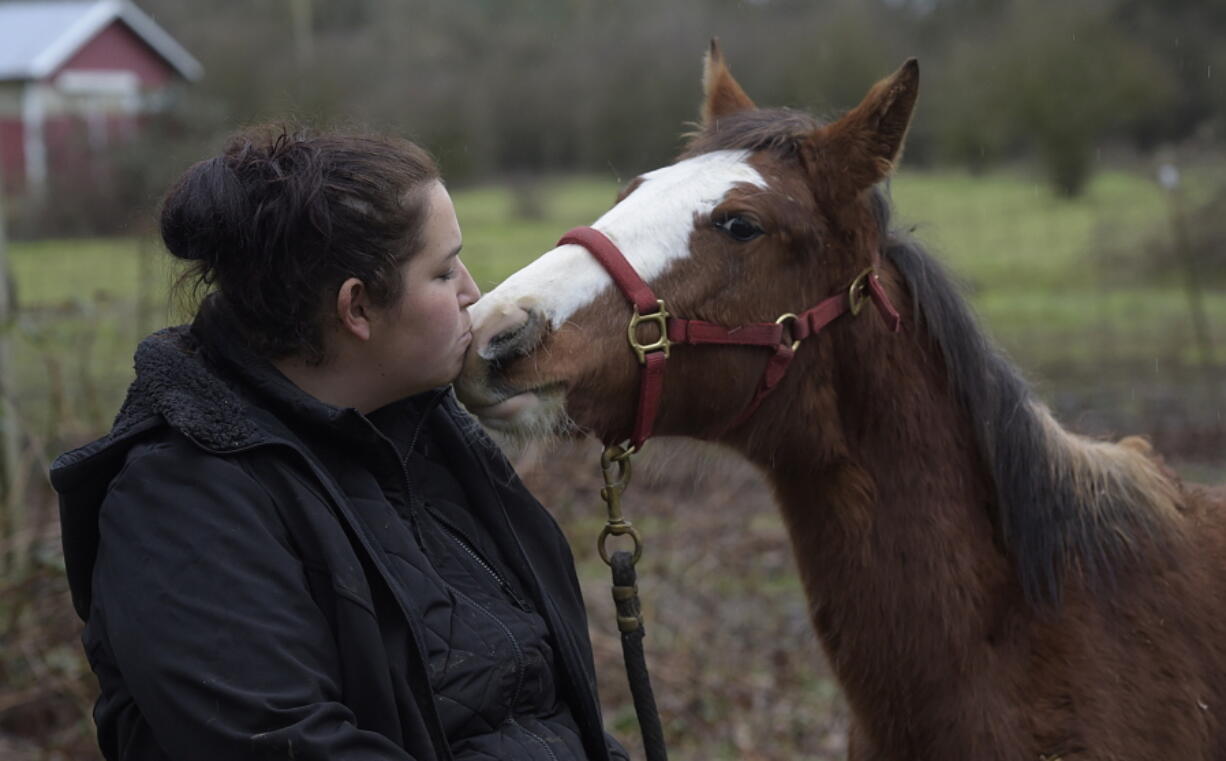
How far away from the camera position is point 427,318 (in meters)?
1.89

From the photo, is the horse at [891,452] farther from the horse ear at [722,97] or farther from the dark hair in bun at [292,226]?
the dark hair in bun at [292,226]

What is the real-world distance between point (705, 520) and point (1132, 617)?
191 inches

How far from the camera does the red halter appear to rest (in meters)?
2.25

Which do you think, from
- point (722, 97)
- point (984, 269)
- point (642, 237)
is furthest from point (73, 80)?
point (642, 237)

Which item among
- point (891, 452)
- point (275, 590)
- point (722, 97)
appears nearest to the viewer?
point (275, 590)

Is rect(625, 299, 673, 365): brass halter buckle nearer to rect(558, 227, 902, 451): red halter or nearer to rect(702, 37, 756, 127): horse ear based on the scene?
rect(558, 227, 902, 451): red halter

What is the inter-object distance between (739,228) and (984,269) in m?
12.2

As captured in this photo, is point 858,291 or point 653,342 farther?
point 858,291

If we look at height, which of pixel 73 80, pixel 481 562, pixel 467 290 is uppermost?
pixel 73 80

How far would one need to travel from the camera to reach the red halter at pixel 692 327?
225 cm

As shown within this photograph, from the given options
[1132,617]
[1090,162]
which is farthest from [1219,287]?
[1132,617]

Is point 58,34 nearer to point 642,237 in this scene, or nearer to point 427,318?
point 642,237

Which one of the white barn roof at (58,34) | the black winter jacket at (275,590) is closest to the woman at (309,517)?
the black winter jacket at (275,590)

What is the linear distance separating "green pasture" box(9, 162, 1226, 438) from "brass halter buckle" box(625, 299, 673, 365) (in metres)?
3.10
